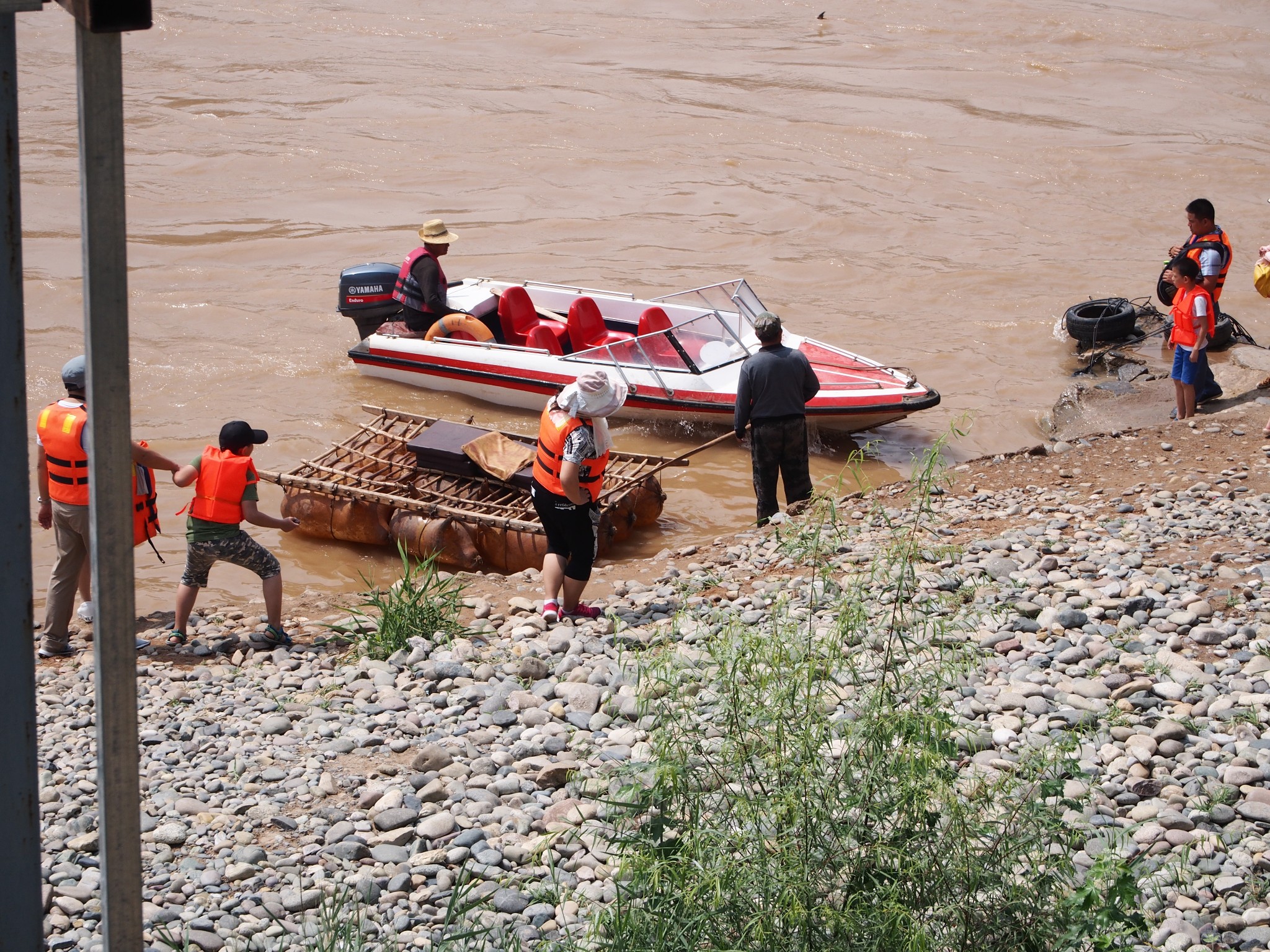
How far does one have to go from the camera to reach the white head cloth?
666 cm

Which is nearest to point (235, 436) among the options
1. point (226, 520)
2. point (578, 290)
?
point (226, 520)

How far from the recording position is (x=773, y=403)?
8.53 meters

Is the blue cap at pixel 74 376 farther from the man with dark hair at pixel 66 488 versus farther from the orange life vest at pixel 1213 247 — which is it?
the orange life vest at pixel 1213 247

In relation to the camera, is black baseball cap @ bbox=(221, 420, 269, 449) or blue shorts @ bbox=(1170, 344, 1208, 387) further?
blue shorts @ bbox=(1170, 344, 1208, 387)

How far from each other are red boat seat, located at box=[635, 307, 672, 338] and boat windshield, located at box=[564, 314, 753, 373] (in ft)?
1.58

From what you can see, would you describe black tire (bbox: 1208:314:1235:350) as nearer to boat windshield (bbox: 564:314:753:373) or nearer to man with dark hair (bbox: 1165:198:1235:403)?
man with dark hair (bbox: 1165:198:1235:403)

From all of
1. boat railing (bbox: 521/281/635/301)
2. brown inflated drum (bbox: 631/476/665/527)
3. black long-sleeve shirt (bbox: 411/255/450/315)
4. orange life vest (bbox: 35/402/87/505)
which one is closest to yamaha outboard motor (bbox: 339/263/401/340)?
black long-sleeve shirt (bbox: 411/255/450/315)

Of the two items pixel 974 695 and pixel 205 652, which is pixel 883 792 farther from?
pixel 205 652

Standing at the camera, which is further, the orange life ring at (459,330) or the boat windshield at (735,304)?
the orange life ring at (459,330)

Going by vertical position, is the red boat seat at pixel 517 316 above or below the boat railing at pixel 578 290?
below

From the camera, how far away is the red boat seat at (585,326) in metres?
12.5

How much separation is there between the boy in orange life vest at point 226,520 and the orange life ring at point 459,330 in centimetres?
576

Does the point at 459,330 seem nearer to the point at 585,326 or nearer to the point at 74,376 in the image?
the point at 585,326

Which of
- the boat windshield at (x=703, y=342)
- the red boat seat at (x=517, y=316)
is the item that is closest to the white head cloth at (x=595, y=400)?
the boat windshield at (x=703, y=342)
